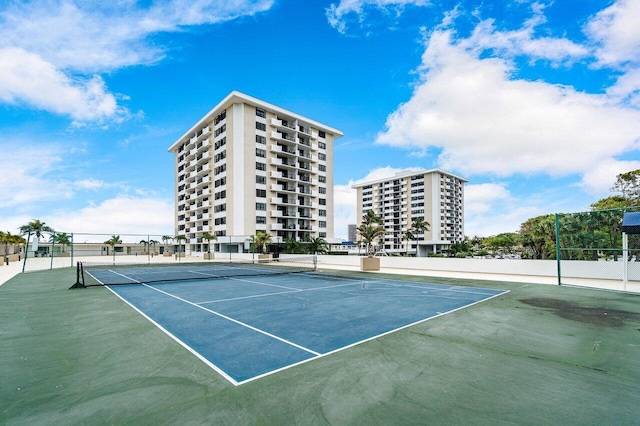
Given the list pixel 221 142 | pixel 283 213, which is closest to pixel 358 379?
pixel 283 213

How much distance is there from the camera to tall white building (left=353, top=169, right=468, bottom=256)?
110 m

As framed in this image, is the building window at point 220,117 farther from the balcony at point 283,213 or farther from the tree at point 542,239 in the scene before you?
the tree at point 542,239

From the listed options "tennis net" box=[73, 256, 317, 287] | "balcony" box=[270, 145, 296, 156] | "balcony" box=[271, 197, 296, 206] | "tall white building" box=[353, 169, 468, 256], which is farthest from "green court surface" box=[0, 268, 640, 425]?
"tall white building" box=[353, 169, 468, 256]

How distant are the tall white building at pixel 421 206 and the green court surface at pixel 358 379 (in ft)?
323

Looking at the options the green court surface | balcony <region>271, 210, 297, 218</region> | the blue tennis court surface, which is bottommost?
the blue tennis court surface

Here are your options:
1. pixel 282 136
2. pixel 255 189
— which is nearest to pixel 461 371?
pixel 255 189

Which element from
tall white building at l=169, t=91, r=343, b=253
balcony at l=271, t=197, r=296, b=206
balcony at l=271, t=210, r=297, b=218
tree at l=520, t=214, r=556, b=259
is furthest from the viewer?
balcony at l=271, t=197, r=296, b=206

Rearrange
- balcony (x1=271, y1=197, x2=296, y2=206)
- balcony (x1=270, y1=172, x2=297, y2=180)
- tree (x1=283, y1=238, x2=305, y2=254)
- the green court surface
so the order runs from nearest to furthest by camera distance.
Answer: the green court surface, tree (x1=283, y1=238, x2=305, y2=254), balcony (x1=271, y1=197, x2=296, y2=206), balcony (x1=270, y1=172, x2=297, y2=180)

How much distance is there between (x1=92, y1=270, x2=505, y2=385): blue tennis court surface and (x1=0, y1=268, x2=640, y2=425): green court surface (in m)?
0.57

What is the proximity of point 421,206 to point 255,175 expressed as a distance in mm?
70935

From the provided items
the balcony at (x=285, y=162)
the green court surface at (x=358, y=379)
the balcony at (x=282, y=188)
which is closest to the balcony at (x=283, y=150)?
the balcony at (x=285, y=162)

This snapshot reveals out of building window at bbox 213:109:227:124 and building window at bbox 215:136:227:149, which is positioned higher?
building window at bbox 213:109:227:124

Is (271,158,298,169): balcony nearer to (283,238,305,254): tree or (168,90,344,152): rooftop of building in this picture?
(168,90,344,152): rooftop of building

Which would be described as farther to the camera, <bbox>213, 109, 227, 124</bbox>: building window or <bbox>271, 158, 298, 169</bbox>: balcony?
<bbox>213, 109, 227, 124</bbox>: building window
